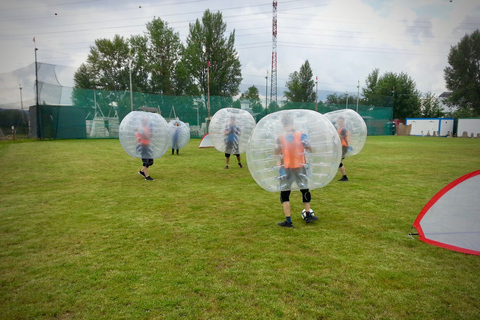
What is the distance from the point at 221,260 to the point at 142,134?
5.43 m

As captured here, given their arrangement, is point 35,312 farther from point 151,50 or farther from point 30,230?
point 151,50

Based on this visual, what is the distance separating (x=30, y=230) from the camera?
470 cm

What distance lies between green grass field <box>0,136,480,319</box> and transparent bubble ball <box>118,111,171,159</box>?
5.25 feet

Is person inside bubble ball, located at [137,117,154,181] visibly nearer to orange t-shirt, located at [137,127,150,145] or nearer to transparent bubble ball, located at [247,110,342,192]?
orange t-shirt, located at [137,127,150,145]

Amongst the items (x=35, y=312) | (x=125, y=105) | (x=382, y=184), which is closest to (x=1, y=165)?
(x=35, y=312)

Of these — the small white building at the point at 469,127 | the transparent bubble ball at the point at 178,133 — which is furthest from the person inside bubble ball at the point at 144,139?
the small white building at the point at 469,127

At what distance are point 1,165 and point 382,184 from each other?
42.8ft

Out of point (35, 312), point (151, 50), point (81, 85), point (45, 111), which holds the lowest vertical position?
point (35, 312)

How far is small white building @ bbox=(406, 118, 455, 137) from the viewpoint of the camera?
40.3 meters

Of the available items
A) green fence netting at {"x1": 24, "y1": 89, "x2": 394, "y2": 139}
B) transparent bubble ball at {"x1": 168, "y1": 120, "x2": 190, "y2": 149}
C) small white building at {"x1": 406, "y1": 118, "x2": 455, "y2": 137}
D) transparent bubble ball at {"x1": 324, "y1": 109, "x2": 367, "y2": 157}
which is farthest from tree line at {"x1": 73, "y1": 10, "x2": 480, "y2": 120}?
transparent bubble ball at {"x1": 324, "y1": 109, "x2": 367, "y2": 157}

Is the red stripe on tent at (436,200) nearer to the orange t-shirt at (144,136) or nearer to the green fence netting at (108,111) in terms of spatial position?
the orange t-shirt at (144,136)

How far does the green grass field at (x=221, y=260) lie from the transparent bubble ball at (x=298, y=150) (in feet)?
2.79

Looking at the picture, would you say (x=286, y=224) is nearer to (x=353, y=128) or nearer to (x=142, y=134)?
(x=353, y=128)

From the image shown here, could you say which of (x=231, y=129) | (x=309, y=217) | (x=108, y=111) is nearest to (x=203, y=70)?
(x=108, y=111)
